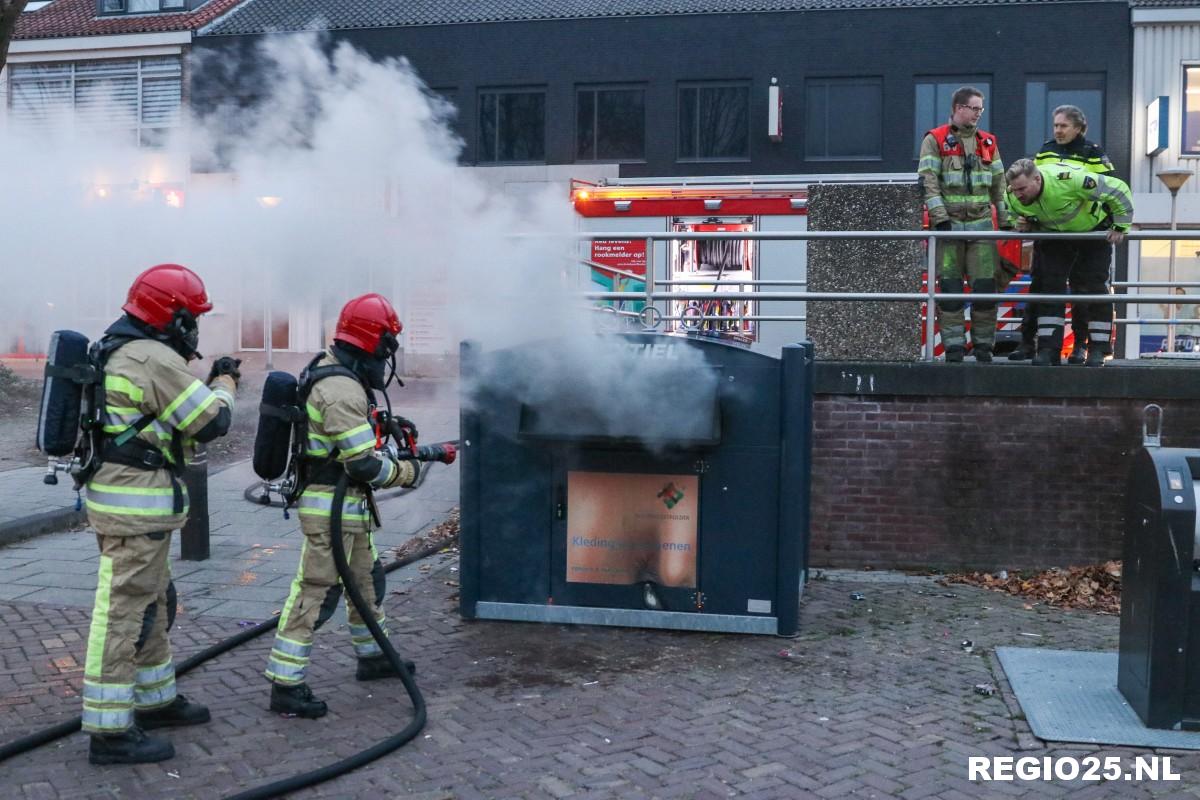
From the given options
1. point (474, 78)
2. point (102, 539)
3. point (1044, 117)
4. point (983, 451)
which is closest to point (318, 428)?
point (102, 539)

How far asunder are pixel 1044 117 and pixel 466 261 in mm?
18206

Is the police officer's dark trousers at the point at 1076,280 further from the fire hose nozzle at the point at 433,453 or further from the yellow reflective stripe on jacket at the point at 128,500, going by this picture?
the yellow reflective stripe on jacket at the point at 128,500

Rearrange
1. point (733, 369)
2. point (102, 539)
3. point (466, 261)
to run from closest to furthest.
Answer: point (102, 539) → point (733, 369) → point (466, 261)

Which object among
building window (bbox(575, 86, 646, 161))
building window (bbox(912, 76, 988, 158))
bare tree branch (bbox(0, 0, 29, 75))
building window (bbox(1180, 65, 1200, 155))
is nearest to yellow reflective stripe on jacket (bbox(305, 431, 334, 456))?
bare tree branch (bbox(0, 0, 29, 75))

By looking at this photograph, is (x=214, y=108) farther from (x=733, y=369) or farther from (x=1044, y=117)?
(x=1044, y=117)

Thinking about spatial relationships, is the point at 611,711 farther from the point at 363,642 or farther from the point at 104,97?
the point at 104,97

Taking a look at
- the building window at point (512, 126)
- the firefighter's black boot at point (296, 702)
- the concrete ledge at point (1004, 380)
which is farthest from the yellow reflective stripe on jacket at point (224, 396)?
the building window at point (512, 126)

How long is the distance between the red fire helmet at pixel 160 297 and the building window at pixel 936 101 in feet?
63.2

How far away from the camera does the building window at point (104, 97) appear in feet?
24.8

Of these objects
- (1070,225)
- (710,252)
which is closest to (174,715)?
(1070,225)

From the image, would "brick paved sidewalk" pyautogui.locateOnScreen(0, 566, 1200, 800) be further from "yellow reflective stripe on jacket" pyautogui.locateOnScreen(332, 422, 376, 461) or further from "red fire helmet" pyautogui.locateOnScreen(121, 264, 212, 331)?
"red fire helmet" pyautogui.locateOnScreen(121, 264, 212, 331)

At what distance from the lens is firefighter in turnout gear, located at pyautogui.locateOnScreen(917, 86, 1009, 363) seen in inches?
319

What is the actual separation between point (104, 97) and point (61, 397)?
5.17 metres

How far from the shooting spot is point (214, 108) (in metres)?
7.88
